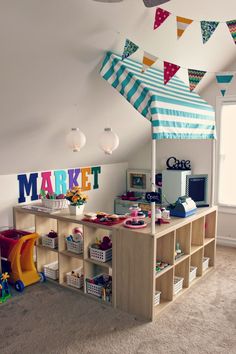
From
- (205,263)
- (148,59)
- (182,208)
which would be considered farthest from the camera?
(205,263)

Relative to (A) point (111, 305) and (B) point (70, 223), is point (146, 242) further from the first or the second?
(B) point (70, 223)

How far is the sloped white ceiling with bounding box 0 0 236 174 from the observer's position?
2.09 m

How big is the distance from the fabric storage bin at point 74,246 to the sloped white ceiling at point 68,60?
911 mm

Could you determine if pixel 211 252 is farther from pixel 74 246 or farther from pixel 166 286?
pixel 74 246

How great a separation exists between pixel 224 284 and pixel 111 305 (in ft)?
3.73

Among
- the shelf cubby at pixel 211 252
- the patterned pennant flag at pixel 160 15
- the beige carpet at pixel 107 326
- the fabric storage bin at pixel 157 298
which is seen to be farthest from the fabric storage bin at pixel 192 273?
the patterned pennant flag at pixel 160 15

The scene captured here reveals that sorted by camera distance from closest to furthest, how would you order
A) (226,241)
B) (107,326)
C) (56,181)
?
(107,326) < (56,181) < (226,241)

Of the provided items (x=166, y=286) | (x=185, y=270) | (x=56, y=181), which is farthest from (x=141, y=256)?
(x=56, y=181)

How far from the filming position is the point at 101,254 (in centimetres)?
276

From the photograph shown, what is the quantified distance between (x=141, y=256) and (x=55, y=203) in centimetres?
107

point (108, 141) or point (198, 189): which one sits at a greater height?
point (108, 141)

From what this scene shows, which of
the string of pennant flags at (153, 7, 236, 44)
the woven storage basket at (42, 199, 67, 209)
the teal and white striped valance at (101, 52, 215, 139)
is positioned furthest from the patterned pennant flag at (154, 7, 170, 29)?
the woven storage basket at (42, 199, 67, 209)

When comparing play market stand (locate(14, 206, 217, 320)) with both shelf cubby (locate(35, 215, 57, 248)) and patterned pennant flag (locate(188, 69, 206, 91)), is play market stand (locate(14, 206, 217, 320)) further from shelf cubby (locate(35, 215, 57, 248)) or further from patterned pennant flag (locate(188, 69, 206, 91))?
patterned pennant flag (locate(188, 69, 206, 91))

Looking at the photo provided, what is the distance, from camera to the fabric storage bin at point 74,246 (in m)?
2.96
